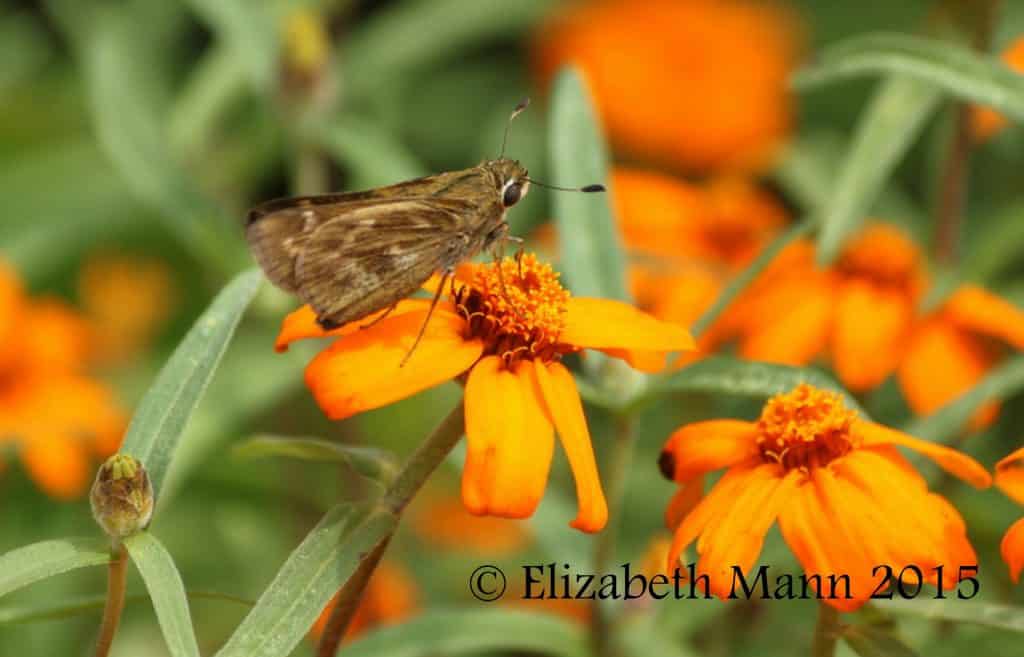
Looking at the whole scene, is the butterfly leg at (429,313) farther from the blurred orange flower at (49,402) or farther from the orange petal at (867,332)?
the blurred orange flower at (49,402)

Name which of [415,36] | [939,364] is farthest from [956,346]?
[415,36]

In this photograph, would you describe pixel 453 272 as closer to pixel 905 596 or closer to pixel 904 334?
pixel 905 596

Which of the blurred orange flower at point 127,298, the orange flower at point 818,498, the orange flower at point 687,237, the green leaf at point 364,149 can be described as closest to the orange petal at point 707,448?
the orange flower at point 818,498

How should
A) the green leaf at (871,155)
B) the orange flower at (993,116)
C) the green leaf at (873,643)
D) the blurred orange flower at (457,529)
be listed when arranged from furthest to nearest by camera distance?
1. the blurred orange flower at (457,529)
2. the orange flower at (993,116)
3. the green leaf at (871,155)
4. the green leaf at (873,643)

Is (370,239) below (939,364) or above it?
above

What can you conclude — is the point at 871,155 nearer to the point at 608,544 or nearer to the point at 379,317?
the point at 608,544

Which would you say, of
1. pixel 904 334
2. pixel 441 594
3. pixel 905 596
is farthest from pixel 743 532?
pixel 441 594
